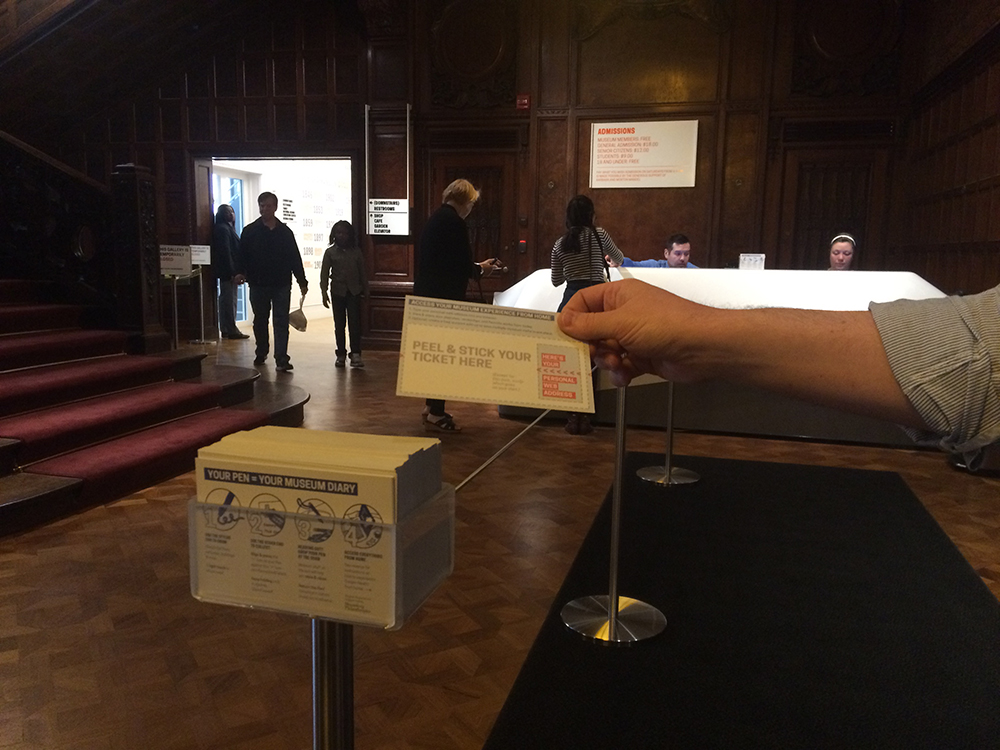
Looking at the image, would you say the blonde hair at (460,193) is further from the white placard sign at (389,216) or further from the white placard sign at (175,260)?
the white placard sign at (175,260)

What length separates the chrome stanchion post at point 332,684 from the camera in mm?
980

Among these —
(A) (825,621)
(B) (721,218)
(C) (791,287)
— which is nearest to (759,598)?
(A) (825,621)

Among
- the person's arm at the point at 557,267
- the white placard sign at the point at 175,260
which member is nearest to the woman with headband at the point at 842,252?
the person's arm at the point at 557,267

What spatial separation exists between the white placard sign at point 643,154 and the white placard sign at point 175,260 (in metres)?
4.63

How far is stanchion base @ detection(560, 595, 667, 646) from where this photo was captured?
2.25 metres

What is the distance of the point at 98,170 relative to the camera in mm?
9820

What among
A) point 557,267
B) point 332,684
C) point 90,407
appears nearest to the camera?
point 332,684

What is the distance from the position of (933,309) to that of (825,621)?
5.39ft

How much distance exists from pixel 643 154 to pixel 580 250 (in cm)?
392

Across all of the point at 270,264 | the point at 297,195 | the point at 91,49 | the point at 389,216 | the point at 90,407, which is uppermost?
the point at 91,49

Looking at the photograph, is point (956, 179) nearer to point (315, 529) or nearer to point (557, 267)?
point (557, 267)

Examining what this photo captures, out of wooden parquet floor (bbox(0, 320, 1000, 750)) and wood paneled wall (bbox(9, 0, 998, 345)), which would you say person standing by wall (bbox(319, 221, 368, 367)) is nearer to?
wood paneled wall (bbox(9, 0, 998, 345))

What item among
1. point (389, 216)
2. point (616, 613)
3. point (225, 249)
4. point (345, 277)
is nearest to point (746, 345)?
point (616, 613)

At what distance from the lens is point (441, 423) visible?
203 inches
